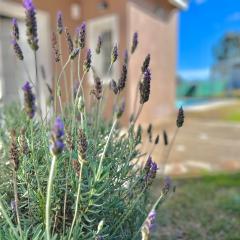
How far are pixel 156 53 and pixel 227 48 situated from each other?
28.5 metres

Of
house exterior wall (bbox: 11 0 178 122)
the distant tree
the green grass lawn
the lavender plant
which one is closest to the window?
house exterior wall (bbox: 11 0 178 122)

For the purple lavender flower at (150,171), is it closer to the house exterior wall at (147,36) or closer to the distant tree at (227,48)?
→ the house exterior wall at (147,36)

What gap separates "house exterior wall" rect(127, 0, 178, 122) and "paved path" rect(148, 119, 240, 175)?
1.08m

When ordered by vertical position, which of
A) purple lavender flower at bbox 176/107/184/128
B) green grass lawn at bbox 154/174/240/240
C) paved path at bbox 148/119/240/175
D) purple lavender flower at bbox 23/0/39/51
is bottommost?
paved path at bbox 148/119/240/175

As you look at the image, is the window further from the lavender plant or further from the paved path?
the lavender plant

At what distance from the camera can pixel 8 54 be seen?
6918 mm

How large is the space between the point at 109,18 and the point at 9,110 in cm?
541

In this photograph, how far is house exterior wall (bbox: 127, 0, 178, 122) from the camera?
779cm

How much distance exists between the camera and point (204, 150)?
5.92m

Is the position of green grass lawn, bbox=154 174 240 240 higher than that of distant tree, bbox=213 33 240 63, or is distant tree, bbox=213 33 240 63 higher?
distant tree, bbox=213 33 240 63

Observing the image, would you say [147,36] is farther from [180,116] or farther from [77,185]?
[77,185]

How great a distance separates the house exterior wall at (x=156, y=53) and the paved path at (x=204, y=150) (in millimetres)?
1078

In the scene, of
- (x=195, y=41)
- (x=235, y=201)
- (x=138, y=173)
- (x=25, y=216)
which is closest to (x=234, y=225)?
(x=235, y=201)

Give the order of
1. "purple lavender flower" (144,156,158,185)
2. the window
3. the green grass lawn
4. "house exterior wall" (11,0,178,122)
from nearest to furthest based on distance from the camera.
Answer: "purple lavender flower" (144,156,158,185) < the green grass lawn < "house exterior wall" (11,0,178,122) < the window
